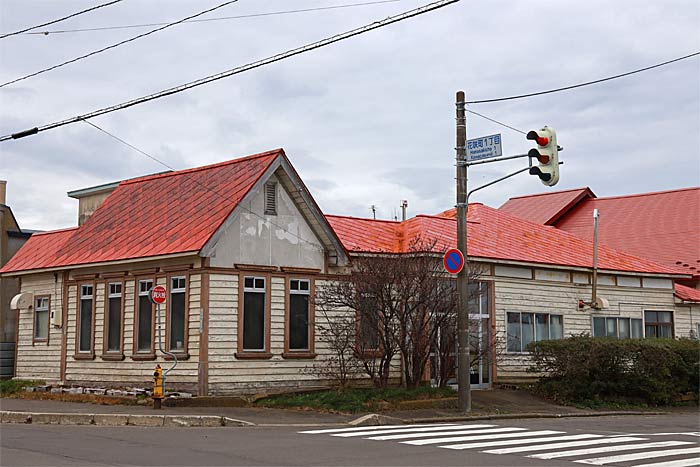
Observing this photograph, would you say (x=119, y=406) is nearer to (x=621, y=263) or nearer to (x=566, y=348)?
(x=566, y=348)

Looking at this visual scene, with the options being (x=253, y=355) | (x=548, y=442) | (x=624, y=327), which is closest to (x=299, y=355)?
(x=253, y=355)

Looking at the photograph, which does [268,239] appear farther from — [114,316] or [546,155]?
[546,155]

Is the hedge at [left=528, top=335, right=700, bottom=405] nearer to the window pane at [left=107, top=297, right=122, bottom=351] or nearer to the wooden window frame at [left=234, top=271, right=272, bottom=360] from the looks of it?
the wooden window frame at [left=234, top=271, right=272, bottom=360]

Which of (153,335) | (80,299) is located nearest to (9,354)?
(80,299)

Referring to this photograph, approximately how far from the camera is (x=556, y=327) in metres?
28.1

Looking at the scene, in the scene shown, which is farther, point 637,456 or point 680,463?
point 637,456

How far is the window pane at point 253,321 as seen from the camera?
21.9 m

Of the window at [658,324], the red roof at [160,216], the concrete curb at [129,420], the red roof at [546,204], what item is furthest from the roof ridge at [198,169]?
the red roof at [546,204]

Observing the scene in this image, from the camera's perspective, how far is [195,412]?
62.6 ft

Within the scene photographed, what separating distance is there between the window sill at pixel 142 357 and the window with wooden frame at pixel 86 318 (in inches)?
79.8

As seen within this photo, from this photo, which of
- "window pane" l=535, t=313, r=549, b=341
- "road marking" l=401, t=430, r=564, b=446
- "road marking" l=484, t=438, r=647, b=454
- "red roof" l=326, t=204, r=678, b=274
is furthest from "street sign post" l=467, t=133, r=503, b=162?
"window pane" l=535, t=313, r=549, b=341

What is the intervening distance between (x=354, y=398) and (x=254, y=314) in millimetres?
3393

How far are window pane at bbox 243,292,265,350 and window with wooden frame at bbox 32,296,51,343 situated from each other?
7.79 meters

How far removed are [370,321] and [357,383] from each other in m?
2.76
